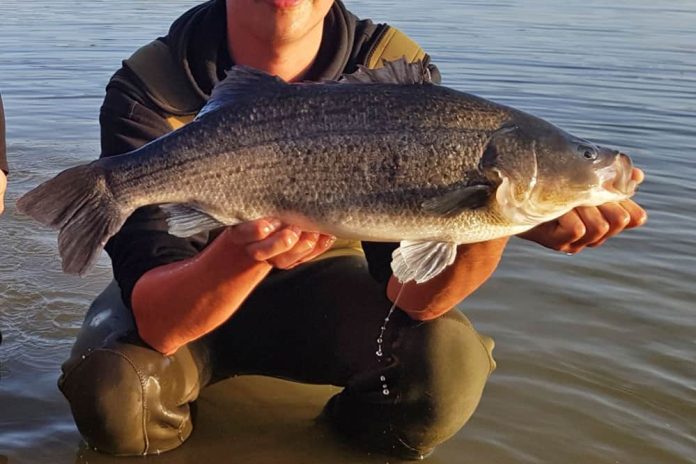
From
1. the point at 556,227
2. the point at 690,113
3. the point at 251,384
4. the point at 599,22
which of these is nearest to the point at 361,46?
the point at 556,227

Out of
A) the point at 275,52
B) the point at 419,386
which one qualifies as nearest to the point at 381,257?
the point at 419,386

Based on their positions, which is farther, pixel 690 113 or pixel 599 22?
pixel 599 22

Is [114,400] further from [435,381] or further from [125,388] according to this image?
[435,381]

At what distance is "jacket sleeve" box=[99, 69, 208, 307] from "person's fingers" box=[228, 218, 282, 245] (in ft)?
2.23

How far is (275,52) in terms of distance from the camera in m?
3.28

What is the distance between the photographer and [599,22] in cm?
1875

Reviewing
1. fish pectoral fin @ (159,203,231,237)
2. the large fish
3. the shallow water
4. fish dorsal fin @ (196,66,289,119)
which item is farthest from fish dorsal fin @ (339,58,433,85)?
the shallow water

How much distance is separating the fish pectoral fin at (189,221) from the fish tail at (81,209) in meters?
0.17

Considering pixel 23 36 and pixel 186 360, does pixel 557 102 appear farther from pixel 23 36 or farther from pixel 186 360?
pixel 23 36

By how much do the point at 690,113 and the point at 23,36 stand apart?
41.8 ft

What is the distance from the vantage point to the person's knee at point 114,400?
3.12m

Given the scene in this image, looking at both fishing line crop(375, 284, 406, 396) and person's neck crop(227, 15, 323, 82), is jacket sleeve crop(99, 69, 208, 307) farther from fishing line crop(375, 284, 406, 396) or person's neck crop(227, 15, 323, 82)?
fishing line crop(375, 284, 406, 396)

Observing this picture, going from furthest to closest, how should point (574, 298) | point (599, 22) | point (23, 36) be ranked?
point (599, 22) → point (23, 36) → point (574, 298)

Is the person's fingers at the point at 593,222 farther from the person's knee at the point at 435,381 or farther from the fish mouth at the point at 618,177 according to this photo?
the person's knee at the point at 435,381
